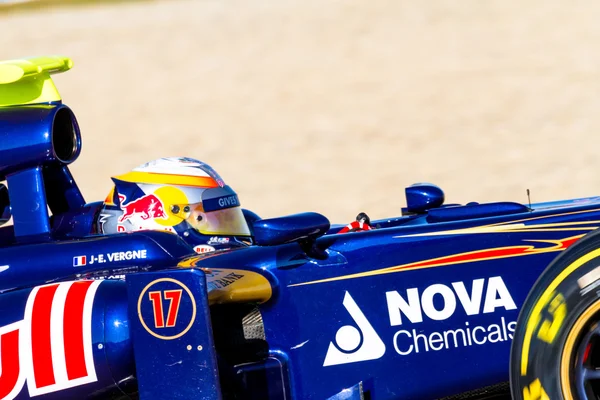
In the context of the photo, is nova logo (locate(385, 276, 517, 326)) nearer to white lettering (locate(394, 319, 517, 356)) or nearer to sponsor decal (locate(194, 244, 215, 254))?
white lettering (locate(394, 319, 517, 356))

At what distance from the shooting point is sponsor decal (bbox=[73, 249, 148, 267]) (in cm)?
385

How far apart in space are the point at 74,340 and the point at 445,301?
1.22m

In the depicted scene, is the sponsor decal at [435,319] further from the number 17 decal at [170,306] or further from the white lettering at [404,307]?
the number 17 decal at [170,306]

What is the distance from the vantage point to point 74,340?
302cm

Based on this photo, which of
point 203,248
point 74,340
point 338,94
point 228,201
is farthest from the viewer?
point 338,94

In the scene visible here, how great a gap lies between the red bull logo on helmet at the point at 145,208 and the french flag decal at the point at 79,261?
19.9 inches

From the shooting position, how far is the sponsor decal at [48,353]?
3012 millimetres

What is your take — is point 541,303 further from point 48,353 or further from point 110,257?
point 110,257

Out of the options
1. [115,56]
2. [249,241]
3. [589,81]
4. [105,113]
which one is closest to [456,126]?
[589,81]

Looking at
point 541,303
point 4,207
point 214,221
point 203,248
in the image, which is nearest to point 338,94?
point 4,207

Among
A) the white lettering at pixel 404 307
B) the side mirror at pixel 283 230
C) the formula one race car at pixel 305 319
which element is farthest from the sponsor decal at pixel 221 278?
the white lettering at pixel 404 307

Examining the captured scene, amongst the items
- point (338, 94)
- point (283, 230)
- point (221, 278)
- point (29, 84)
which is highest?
point (338, 94)

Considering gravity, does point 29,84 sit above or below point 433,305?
above

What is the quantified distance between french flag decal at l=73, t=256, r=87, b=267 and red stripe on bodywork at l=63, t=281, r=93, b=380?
754 mm
